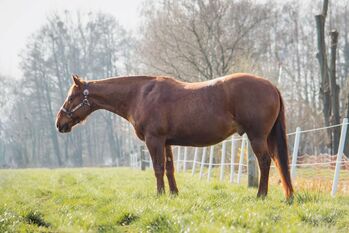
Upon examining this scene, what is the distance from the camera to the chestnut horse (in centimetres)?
623

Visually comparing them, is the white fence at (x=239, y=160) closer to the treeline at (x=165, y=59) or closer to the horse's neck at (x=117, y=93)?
the horse's neck at (x=117, y=93)

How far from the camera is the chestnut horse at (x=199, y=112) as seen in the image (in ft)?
20.4

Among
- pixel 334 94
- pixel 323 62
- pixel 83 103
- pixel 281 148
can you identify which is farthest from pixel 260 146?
pixel 334 94

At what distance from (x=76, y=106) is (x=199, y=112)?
2568 mm

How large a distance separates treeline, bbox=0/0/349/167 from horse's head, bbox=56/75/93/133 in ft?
43.4

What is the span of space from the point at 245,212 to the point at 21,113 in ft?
145

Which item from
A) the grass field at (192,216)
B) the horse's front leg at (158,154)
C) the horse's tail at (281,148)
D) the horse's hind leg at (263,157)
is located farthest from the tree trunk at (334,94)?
the horse's front leg at (158,154)

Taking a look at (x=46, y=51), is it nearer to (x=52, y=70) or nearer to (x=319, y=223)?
(x=52, y=70)

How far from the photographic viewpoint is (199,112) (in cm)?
661

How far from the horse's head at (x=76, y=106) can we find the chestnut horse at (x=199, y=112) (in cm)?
5

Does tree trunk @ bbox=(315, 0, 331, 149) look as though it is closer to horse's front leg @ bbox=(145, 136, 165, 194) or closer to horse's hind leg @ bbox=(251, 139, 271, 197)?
horse's hind leg @ bbox=(251, 139, 271, 197)

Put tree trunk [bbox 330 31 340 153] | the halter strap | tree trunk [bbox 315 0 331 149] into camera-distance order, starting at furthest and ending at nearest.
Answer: tree trunk [bbox 330 31 340 153], tree trunk [bbox 315 0 331 149], the halter strap

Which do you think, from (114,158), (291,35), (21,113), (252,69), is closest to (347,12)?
(291,35)

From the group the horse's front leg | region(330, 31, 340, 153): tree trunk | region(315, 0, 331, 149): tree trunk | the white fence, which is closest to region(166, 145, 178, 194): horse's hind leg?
the horse's front leg
